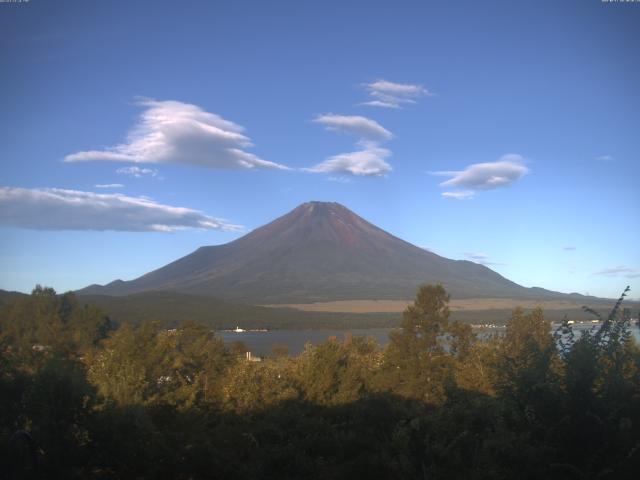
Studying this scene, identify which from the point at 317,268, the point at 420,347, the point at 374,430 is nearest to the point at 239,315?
the point at 317,268

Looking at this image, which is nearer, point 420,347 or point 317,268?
point 420,347

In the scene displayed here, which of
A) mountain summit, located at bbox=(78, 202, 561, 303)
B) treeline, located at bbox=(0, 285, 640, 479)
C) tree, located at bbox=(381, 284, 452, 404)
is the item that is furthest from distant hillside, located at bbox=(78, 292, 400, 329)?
treeline, located at bbox=(0, 285, 640, 479)

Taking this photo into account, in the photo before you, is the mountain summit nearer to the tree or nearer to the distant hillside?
the distant hillside

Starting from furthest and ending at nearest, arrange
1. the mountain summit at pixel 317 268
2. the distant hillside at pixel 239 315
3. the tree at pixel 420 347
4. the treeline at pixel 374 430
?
the mountain summit at pixel 317 268, the distant hillside at pixel 239 315, the tree at pixel 420 347, the treeline at pixel 374 430

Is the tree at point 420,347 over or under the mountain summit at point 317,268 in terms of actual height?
under

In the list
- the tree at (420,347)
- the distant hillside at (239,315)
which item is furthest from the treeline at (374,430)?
the distant hillside at (239,315)

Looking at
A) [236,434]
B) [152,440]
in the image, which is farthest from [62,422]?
[236,434]

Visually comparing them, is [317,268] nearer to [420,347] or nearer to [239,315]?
[239,315]

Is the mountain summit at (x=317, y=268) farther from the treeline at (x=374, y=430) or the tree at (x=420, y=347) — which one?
the treeline at (x=374, y=430)

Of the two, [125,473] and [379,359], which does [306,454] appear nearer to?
[125,473]

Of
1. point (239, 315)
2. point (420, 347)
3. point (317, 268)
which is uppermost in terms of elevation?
point (317, 268)
